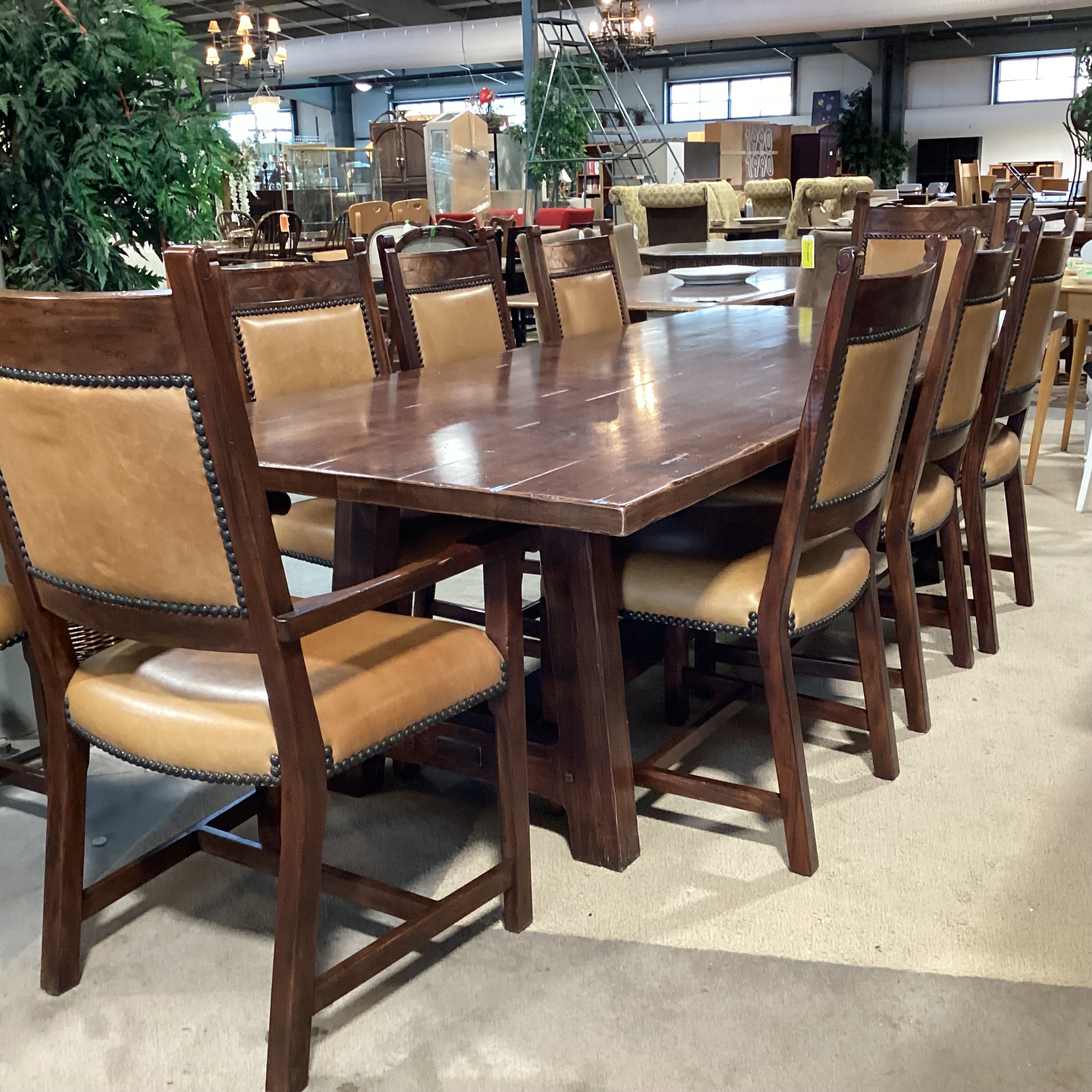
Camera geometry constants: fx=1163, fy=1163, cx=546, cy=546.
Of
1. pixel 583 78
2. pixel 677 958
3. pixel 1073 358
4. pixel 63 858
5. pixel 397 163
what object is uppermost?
pixel 583 78

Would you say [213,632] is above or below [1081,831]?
above

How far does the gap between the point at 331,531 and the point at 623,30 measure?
11113mm

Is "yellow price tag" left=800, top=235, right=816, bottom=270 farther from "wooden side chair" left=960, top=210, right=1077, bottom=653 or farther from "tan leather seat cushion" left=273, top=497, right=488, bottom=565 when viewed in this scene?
"tan leather seat cushion" left=273, top=497, right=488, bottom=565

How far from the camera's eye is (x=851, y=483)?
6.38 feet

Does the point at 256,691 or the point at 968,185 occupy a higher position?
the point at 968,185

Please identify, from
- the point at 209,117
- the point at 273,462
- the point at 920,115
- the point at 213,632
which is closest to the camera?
the point at 213,632

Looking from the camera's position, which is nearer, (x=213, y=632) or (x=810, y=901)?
(x=213, y=632)

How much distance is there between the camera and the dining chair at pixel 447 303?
9.23 ft

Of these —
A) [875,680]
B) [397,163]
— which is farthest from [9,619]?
[397,163]

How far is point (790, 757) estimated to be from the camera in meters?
1.92

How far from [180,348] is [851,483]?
1155 mm

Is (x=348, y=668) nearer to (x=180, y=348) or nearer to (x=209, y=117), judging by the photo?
(x=180, y=348)

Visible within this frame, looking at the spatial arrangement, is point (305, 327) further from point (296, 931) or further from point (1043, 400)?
point (1043, 400)

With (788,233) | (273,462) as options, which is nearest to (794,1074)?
(273,462)
